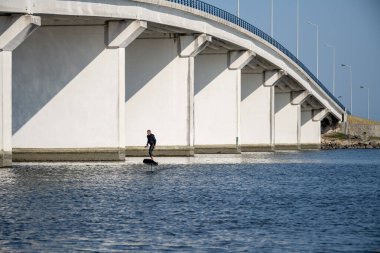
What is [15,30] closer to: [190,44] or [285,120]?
[190,44]

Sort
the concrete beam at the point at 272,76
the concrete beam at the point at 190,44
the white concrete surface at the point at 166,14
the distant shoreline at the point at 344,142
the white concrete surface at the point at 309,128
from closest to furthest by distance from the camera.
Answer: the white concrete surface at the point at 166,14 < the concrete beam at the point at 190,44 < the concrete beam at the point at 272,76 < the white concrete surface at the point at 309,128 < the distant shoreline at the point at 344,142

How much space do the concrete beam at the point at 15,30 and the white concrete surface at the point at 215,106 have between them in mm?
35350

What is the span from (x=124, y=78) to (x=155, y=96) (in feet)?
36.2

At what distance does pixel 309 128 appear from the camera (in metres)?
140

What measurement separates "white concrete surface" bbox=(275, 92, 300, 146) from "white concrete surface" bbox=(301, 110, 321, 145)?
1665cm

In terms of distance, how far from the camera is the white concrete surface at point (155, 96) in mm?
70375

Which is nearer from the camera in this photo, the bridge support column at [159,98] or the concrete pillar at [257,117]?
the bridge support column at [159,98]

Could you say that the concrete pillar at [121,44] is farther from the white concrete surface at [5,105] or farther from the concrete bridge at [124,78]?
the white concrete surface at [5,105]

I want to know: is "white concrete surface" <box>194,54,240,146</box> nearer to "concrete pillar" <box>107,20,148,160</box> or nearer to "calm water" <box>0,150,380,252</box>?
"concrete pillar" <box>107,20,148,160</box>

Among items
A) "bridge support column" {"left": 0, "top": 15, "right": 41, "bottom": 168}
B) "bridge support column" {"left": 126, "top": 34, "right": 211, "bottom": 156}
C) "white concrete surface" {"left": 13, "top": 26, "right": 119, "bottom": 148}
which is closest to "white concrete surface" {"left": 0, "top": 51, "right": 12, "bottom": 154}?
"bridge support column" {"left": 0, "top": 15, "right": 41, "bottom": 168}

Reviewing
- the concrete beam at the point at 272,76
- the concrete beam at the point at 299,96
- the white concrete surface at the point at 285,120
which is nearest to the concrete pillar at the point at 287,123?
the white concrete surface at the point at 285,120

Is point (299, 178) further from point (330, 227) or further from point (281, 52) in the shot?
point (281, 52)

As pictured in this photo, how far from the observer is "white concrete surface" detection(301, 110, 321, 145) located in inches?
5463

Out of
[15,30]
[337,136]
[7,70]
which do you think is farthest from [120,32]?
[337,136]
